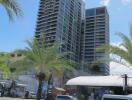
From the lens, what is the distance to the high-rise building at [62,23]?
129m

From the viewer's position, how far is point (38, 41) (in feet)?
98.3

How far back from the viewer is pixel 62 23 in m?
135

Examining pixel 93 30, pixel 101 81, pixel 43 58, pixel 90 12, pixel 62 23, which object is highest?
pixel 90 12

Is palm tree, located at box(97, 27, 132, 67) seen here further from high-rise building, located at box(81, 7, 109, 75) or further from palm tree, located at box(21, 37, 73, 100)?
high-rise building, located at box(81, 7, 109, 75)

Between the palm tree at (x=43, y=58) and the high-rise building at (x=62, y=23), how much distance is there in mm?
94320

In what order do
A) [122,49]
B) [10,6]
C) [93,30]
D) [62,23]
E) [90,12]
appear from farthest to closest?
[90,12], [62,23], [93,30], [122,49], [10,6]

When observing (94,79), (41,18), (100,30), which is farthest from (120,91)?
(41,18)

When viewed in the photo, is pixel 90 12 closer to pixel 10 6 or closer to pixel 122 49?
pixel 122 49

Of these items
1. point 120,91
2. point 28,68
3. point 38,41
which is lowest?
point 120,91

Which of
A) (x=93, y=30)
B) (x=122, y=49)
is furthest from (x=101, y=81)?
(x=93, y=30)

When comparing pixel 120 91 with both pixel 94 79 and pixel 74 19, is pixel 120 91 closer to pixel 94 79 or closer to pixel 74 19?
pixel 94 79

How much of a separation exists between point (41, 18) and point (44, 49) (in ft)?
356

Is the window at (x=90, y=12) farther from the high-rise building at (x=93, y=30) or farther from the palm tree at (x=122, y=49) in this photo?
the palm tree at (x=122, y=49)

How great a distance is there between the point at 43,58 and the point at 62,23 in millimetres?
106082
